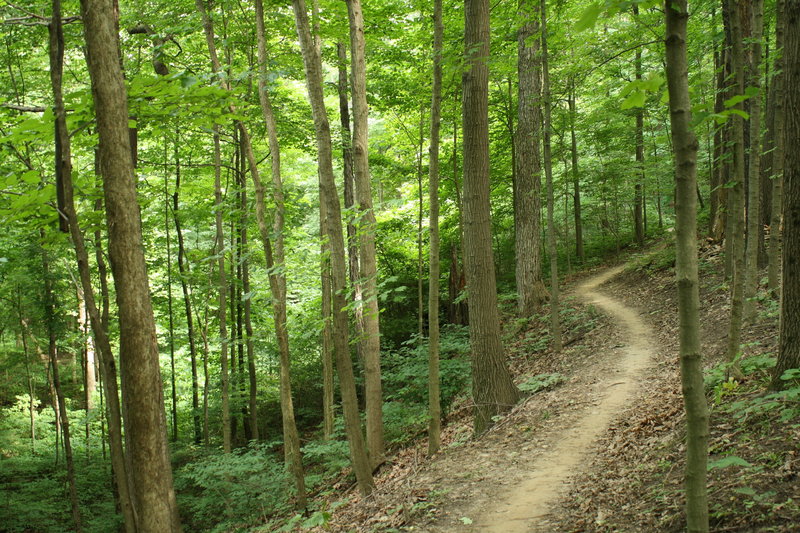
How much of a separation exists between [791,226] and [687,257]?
3.00 m

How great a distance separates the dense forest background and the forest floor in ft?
1.94

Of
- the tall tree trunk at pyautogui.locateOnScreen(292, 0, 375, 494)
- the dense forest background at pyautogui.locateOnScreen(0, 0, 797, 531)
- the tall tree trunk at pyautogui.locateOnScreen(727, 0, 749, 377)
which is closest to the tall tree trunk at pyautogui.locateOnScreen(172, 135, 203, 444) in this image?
the dense forest background at pyautogui.locateOnScreen(0, 0, 797, 531)

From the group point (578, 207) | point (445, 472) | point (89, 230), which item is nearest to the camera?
point (89, 230)

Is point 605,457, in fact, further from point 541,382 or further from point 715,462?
point 541,382

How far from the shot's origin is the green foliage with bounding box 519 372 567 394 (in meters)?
8.27

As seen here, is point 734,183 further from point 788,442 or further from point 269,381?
point 269,381

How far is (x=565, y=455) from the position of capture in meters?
5.71

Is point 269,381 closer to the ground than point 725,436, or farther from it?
closer to the ground

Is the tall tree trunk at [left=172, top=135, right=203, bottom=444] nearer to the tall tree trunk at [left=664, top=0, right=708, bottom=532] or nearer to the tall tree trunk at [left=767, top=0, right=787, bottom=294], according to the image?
the tall tree trunk at [left=767, top=0, right=787, bottom=294]

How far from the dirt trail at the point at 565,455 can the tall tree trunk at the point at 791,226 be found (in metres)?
2.18

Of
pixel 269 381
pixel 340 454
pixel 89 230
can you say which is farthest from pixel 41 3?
pixel 269 381

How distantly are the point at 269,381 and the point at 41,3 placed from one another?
12951 millimetres

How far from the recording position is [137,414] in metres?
3.11

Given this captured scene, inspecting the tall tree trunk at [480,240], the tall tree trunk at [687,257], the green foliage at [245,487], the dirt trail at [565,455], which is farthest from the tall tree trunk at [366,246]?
the tall tree trunk at [687,257]
